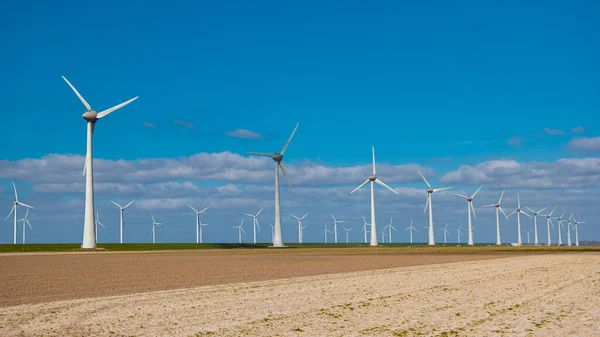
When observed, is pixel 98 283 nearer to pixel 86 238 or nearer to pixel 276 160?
pixel 86 238

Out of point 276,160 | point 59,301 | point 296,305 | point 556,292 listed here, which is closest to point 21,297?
point 59,301

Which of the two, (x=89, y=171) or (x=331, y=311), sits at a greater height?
(x=89, y=171)

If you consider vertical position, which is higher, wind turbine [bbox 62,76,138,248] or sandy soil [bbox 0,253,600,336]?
wind turbine [bbox 62,76,138,248]

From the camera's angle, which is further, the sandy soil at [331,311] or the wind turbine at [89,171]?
the wind turbine at [89,171]

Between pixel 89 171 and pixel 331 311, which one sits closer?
pixel 331 311

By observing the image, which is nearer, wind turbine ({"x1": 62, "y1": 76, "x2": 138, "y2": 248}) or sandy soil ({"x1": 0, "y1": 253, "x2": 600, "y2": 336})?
sandy soil ({"x1": 0, "y1": 253, "x2": 600, "y2": 336})

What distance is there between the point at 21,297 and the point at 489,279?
2471 cm

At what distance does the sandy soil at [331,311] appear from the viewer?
65.4 feet

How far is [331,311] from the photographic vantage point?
24500mm

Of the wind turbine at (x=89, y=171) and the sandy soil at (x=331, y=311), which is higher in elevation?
the wind turbine at (x=89, y=171)

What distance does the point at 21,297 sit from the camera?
1208 inches

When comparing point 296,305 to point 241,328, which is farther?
point 296,305

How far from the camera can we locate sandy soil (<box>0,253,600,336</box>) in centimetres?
1992

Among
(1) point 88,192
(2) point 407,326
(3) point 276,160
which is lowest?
(2) point 407,326
